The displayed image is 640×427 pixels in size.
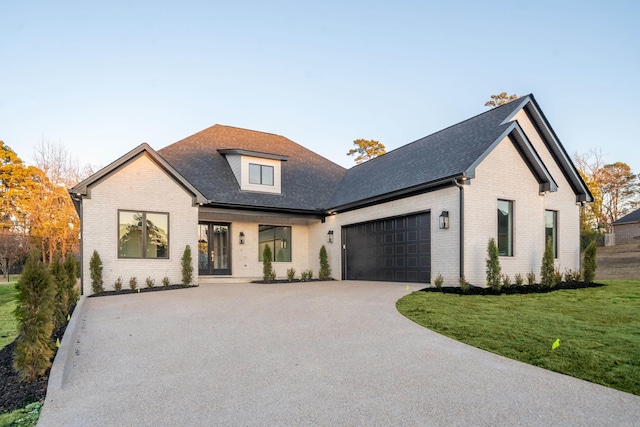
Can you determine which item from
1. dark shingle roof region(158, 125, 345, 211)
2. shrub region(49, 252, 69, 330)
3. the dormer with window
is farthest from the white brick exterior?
shrub region(49, 252, 69, 330)

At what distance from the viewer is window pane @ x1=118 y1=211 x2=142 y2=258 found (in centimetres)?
1369

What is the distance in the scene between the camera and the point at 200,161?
1842cm

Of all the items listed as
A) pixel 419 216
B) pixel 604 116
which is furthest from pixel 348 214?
pixel 604 116

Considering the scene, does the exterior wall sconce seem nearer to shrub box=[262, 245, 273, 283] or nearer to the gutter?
the gutter

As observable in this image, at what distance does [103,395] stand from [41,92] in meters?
15.5

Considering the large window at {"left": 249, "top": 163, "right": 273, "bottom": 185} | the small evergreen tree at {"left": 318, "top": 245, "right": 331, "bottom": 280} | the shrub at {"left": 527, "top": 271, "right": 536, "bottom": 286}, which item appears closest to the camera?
the shrub at {"left": 527, "top": 271, "right": 536, "bottom": 286}

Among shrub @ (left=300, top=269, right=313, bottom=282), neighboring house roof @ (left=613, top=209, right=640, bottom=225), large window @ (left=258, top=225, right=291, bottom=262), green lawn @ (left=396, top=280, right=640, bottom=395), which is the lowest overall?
shrub @ (left=300, top=269, right=313, bottom=282)

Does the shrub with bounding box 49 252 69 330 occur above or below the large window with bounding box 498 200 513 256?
below

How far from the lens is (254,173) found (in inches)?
722

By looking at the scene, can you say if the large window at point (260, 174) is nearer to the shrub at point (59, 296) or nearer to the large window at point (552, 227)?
the shrub at point (59, 296)

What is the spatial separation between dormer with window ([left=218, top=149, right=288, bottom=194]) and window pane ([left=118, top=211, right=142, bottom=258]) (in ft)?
16.5

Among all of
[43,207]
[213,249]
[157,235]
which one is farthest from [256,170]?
[43,207]

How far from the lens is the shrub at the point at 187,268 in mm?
14328

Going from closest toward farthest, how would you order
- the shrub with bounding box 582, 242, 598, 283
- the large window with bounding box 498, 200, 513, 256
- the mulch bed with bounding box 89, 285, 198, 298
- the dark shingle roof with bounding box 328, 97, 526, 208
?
the mulch bed with bounding box 89, 285, 198, 298, the dark shingle roof with bounding box 328, 97, 526, 208, the large window with bounding box 498, 200, 513, 256, the shrub with bounding box 582, 242, 598, 283
